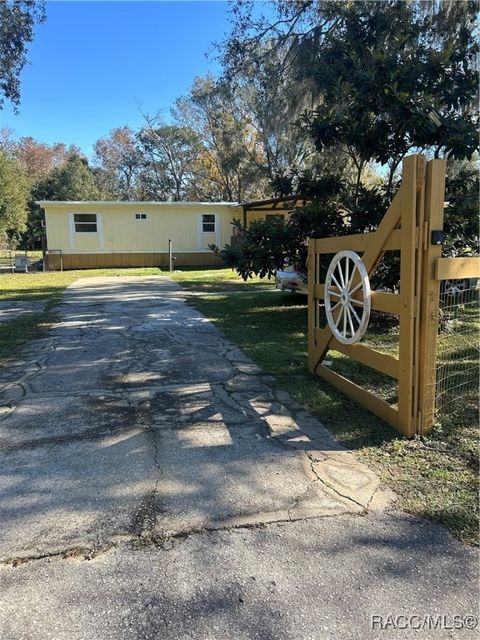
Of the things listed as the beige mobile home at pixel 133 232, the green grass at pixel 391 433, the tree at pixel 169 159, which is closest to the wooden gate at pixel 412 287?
the green grass at pixel 391 433

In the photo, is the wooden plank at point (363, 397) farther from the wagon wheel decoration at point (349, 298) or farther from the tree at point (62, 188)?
the tree at point (62, 188)

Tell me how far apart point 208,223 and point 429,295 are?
19.0 meters

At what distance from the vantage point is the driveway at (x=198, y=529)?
176 cm

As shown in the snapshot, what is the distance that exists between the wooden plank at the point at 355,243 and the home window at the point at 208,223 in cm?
1727

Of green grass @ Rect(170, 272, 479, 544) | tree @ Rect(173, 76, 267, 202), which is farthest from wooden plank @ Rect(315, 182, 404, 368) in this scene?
tree @ Rect(173, 76, 267, 202)

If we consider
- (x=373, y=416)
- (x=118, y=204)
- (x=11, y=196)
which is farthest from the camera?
(x=11, y=196)

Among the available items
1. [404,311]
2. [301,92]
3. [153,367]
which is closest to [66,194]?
[301,92]

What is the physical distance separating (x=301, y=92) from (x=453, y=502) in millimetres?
10186

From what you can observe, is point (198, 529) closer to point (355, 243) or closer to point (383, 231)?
point (383, 231)

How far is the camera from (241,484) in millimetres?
2678

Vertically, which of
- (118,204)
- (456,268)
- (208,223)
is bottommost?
(456,268)

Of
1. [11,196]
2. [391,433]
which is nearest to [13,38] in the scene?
[391,433]

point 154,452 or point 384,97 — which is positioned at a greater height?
point 384,97

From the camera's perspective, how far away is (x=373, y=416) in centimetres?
366
